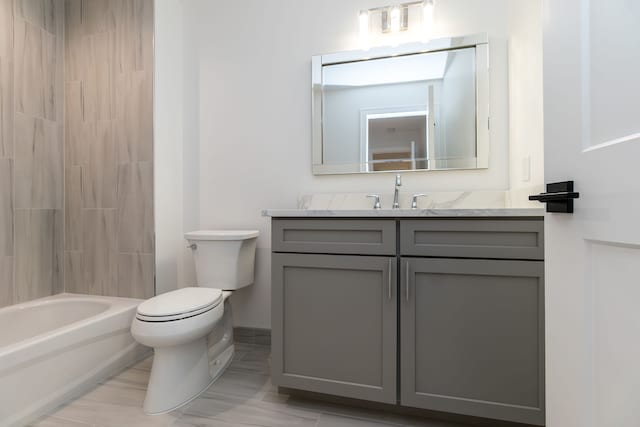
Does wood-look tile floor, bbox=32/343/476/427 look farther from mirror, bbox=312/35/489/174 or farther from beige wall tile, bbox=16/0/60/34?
beige wall tile, bbox=16/0/60/34

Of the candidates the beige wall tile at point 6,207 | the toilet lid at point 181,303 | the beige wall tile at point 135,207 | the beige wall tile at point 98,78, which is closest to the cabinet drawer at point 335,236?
the toilet lid at point 181,303

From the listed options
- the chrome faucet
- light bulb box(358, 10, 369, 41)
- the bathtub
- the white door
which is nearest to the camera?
the white door

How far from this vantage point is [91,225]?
2105mm

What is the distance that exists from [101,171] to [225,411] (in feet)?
5.58

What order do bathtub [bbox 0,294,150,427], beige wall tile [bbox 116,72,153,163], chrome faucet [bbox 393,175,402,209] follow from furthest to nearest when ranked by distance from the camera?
beige wall tile [bbox 116,72,153,163], chrome faucet [bbox 393,175,402,209], bathtub [bbox 0,294,150,427]

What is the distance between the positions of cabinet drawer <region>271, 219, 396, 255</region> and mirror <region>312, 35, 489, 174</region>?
68 centimetres

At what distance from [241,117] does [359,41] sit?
36.0 inches

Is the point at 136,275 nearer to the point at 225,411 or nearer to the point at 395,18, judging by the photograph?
the point at 225,411

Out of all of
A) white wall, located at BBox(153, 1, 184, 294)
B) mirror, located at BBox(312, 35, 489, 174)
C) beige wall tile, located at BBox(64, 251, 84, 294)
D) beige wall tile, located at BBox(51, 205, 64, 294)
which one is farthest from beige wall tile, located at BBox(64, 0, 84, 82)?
mirror, located at BBox(312, 35, 489, 174)

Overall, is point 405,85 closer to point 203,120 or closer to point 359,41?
point 359,41

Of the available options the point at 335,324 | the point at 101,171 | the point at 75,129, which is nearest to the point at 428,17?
the point at 335,324

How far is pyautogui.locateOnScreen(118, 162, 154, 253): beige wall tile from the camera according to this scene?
6.59 feet

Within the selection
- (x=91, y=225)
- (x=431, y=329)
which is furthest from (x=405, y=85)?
(x=91, y=225)

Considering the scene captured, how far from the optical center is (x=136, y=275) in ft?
6.64
